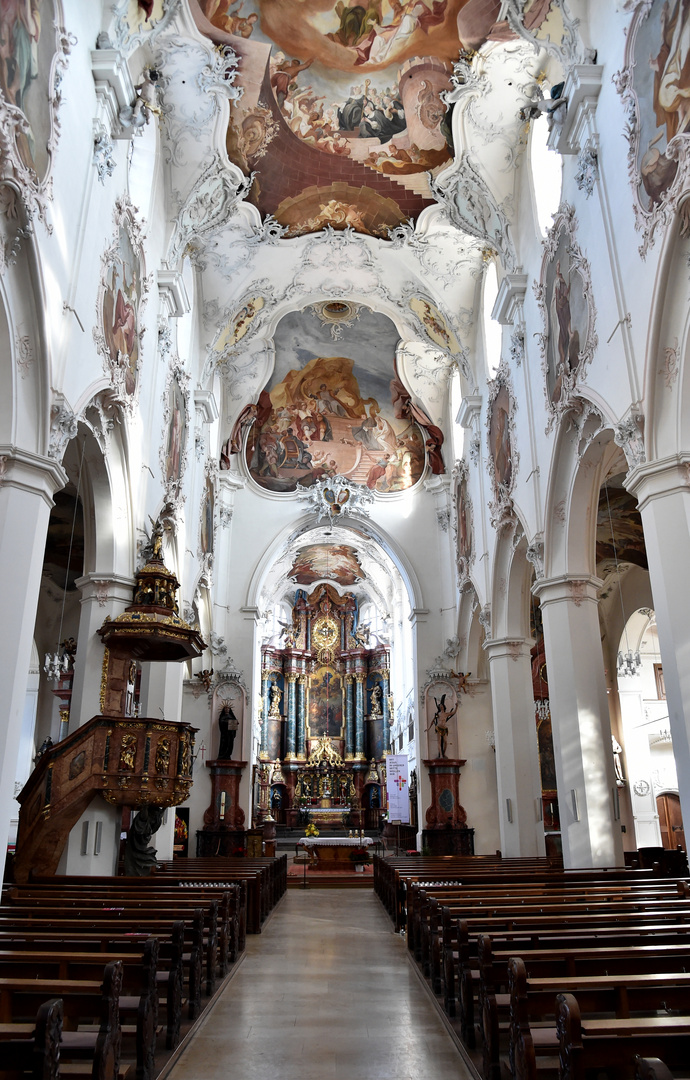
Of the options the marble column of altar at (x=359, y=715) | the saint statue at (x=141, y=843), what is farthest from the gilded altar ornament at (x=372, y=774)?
the saint statue at (x=141, y=843)

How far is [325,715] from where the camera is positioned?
3706 cm

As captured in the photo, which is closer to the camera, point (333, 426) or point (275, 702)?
point (333, 426)

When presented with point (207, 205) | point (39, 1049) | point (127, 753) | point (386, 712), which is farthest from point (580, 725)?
point (386, 712)

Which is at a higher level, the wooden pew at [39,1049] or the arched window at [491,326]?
the arched window at [491,326]

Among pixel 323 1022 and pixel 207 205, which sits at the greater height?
pixel 207 205

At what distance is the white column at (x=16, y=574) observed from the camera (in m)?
7.03

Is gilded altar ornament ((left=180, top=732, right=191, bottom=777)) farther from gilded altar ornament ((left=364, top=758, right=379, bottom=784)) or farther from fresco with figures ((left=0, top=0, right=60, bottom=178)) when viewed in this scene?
gilded altar ornament ((left=364, top=758, right=379, bottom=784))

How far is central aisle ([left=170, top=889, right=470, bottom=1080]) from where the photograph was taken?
453 cm

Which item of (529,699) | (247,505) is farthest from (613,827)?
(247,505)

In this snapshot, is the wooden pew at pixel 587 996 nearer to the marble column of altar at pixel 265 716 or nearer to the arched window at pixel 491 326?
the arched window at pixel 491 326

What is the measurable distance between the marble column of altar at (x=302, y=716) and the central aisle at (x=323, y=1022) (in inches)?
1054

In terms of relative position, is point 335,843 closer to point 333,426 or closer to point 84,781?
point 333,426

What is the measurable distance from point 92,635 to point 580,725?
22.2 feet

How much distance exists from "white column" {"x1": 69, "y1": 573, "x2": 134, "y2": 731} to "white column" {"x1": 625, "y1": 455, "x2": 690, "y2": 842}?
279 inches
